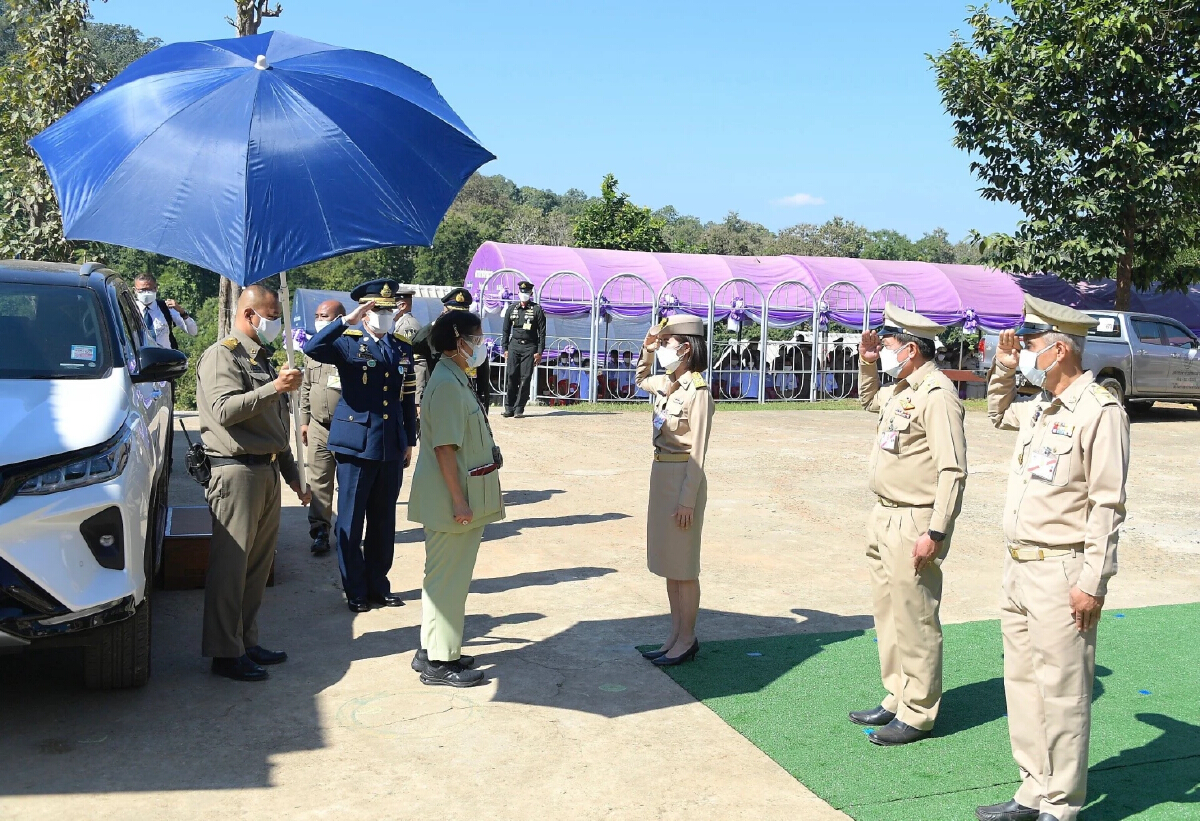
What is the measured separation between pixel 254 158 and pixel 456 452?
1668 millimetres

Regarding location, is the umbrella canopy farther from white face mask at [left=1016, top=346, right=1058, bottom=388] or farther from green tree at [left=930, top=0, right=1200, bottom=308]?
green tree at [left=930, top=0, right=1200, bottom=308]

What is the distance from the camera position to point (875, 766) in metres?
4.54

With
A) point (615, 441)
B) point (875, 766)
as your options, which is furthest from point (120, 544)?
point (615, 441)

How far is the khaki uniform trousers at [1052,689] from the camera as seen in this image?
12.8 ft

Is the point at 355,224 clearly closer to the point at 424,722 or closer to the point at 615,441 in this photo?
the point at 424,722

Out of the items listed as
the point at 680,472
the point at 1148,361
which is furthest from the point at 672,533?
the point at 1148,361

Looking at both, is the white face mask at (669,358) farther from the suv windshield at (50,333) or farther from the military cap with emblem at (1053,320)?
the suv windshield at (50,333)

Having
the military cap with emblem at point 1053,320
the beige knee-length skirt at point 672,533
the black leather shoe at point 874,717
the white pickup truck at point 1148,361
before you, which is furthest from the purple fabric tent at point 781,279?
the military cap with emblem at point 1053,320

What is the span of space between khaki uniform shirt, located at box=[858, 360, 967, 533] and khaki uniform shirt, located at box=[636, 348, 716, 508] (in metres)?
0.96

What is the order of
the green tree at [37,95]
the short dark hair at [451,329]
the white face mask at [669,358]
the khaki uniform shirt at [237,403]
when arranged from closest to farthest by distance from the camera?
the khaki uniform shirt at [237,403] < the short dark hair at [451,329] < the white face mask at [669,358] < the green tree at [37,95]

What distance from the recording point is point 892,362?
484 centimetres

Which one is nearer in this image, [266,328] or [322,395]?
[266,328]

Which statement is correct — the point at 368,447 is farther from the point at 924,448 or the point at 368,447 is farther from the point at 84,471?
the point at 924,448

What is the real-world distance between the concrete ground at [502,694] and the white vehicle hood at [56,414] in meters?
1.27
